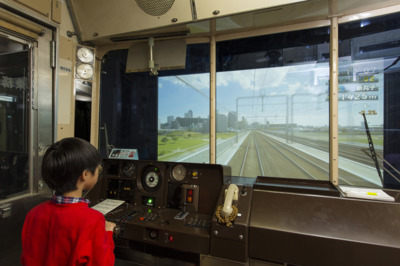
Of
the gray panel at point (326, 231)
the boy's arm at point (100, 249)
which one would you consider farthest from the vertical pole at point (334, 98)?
the boy's arm at point (100, 249)

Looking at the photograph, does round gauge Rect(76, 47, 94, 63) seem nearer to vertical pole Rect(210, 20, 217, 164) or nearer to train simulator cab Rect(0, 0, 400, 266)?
train simulator cab Rect(0, 0, 400, 266)

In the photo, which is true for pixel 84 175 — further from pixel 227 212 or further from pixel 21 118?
pixel 21 118

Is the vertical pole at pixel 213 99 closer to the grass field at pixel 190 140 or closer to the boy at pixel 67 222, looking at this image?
the grass field at pixel 190 140

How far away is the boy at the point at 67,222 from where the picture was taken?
2.44ft

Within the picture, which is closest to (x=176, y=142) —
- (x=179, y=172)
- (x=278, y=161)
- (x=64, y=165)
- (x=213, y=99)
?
(x=213, y=99)

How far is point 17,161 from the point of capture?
1614 millimetres

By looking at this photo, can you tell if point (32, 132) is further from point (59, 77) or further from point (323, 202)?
point (323, 202)

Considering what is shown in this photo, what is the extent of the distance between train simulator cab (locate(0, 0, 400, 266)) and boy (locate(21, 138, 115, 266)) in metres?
0.56

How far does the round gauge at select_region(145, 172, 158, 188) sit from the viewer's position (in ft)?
5.47

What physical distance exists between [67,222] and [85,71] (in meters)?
1.83

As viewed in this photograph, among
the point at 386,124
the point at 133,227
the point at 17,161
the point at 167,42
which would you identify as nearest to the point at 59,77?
the point at 17,161

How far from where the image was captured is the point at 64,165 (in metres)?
0.80

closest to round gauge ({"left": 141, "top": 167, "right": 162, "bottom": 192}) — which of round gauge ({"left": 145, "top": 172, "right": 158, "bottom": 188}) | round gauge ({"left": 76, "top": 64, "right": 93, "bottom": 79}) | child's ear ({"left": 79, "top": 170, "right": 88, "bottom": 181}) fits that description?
round gauge ({"left": 145, "top": 172, "right": 158, "bottom": 188})

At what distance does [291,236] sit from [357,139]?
119 cm
